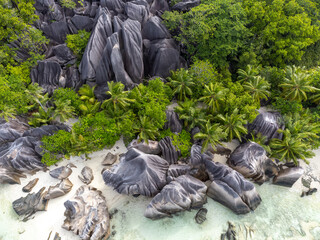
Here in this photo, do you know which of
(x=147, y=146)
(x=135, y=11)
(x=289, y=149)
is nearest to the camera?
(x=289, y=149)

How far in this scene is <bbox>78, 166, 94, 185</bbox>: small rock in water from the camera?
46.8ft

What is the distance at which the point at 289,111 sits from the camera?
1675 centimetres

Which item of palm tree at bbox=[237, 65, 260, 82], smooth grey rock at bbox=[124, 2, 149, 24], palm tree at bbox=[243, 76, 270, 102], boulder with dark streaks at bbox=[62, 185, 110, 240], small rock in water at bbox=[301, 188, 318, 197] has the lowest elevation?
small rock in water at bbox=[301, 188, 318, 197]

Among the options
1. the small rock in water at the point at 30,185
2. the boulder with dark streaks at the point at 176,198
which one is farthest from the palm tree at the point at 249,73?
the small rock in water at the point at 30,185

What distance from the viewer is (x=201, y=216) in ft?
42.1

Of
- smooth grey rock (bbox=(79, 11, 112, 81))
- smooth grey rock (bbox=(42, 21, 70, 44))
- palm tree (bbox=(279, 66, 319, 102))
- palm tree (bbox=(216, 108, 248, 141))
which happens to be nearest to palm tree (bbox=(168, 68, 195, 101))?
palm tree (bbox=(216, 108, 248, 141))

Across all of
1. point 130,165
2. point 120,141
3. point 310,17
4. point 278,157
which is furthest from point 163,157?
point 310,17

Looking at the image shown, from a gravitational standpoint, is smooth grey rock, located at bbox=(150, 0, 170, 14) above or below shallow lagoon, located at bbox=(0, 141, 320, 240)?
above

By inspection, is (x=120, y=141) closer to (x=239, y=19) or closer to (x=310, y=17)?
(x=239, y=19)

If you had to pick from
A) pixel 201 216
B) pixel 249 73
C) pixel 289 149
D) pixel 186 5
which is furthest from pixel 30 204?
pixel 186 5

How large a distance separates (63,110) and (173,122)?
32.2ft

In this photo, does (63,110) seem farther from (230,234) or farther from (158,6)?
(158,6)

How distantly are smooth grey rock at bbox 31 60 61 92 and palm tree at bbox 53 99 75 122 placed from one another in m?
3.94

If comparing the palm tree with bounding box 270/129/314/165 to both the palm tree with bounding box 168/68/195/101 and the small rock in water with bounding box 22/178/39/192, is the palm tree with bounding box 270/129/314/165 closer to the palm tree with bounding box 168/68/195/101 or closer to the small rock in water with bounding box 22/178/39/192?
the palm tree with bounding box 168/68/195/101
